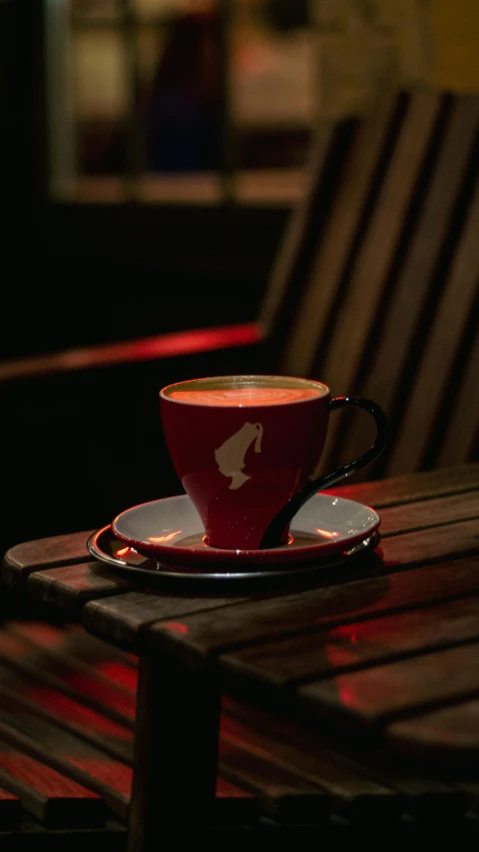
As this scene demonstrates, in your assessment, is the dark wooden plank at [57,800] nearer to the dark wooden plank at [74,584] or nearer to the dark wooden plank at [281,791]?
the dark wooden plank at [281,791]

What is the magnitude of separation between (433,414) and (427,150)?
502 mm

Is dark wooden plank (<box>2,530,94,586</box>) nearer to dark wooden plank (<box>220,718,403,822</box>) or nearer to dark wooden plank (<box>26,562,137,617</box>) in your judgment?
dark wooden plank (<box>26,562,137,617</box>)

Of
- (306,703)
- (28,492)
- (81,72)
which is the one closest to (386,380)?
(28,492)

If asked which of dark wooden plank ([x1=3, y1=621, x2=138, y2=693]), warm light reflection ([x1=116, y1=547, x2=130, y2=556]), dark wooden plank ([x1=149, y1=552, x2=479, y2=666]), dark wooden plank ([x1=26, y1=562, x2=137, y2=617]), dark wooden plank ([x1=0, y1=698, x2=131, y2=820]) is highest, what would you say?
dark wooden plank ([x1=149, y1=552, x2=479, y2=666])

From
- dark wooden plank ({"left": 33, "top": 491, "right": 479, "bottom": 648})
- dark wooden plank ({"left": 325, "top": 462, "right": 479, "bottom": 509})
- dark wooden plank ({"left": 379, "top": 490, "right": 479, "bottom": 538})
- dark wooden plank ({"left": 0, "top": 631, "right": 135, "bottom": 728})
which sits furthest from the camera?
dark wooden plank ({"left": 0, "top": 631, "right": 135, "bottom": 728})

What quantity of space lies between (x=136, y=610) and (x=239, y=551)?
11cm

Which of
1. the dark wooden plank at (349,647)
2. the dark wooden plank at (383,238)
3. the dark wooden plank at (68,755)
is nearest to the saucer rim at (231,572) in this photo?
the dark wooden plank at (349,647)

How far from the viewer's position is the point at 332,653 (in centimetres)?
78

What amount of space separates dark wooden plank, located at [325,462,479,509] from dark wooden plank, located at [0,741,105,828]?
45cm

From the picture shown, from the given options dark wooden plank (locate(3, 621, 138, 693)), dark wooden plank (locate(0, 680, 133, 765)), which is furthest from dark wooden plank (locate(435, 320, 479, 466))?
dark wooden plank (locate(0, 680, 133, 765))

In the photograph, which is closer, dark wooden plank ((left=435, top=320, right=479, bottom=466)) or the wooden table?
the wooden table

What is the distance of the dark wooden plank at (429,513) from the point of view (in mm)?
1104

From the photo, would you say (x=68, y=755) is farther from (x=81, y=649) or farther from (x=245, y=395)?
(x=245, y=395)

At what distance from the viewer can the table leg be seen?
106 centimetres
